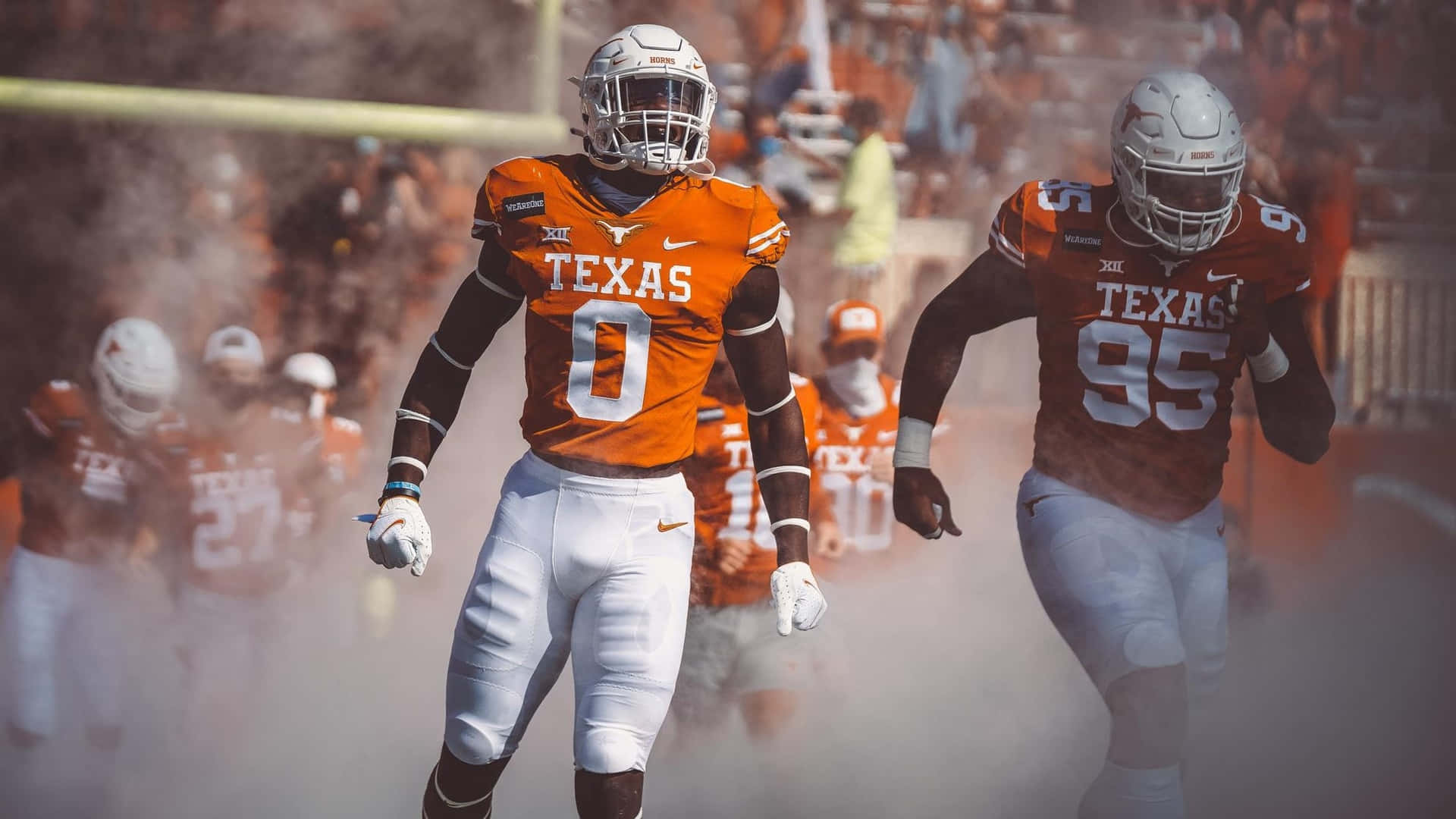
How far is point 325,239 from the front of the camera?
5.20m

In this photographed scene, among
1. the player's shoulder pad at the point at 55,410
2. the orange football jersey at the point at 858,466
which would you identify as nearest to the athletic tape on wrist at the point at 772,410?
the orange football jersey at the point at 858,466

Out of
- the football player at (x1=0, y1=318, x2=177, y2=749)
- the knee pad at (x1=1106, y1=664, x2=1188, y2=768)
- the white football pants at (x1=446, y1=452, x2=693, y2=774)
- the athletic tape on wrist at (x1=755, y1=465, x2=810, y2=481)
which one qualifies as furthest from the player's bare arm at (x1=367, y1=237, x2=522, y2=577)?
the football player at (x1=0, y1=318, x2=177, y2=749)

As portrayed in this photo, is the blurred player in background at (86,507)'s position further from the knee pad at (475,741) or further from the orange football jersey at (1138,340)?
the orange football jersey at (1138,340)

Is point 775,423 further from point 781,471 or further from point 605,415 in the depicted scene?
point 605,415

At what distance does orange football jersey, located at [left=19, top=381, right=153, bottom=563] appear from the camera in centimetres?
480

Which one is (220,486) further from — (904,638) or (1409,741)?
(1409,741)

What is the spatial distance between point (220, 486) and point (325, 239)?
91cm

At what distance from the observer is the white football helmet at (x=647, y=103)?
119 inches

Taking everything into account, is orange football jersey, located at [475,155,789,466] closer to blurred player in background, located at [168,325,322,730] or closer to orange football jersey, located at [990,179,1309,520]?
orange football jersey, located at [990,179,1309,520]

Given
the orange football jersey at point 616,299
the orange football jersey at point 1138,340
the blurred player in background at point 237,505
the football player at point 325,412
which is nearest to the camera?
the orange football jersey at point 616,299

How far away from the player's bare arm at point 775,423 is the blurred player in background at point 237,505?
7.46 feet

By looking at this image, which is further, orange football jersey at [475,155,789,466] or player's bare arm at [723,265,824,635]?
player's bare arm at [723,265,824,635]

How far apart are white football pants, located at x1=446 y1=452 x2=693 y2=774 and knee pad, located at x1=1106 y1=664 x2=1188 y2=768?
95 centimetres

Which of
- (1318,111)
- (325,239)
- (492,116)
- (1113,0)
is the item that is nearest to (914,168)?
(1113,0)
